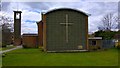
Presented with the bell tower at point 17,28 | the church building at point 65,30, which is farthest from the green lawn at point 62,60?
the bell tower at point 17,28

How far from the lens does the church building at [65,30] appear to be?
128 feet

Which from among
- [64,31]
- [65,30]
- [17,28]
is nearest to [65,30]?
[65,30]

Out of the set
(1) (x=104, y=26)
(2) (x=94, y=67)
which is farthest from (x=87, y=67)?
(1) (x=104, y=26)

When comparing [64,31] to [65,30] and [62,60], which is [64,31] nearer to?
[65,30]

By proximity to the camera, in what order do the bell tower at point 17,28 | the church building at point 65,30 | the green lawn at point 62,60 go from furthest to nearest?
the bell tower at point 17,28 → the church building at point 65,30 → the green lawn at point 62,60

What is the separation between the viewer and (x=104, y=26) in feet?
240

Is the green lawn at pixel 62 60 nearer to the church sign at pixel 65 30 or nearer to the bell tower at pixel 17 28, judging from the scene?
the church sign at pixel 65 30

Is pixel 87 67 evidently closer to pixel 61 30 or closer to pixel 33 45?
pixel 61 30

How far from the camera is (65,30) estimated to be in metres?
39.3

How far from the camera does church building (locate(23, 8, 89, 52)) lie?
38938 millimetres

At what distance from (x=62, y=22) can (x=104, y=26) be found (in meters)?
36.6

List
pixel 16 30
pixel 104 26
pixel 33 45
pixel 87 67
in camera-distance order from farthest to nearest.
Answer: pixel 16 30 → pixel 104 26 → pixel 33 45 → pixel 87 67

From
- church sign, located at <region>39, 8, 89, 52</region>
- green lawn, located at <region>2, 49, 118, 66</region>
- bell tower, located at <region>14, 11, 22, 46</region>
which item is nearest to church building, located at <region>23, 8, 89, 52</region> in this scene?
church sign, located at <region>39, 8, 89, 52</region>

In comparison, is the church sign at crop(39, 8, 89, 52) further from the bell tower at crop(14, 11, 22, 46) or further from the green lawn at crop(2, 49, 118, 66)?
the bell tower at crop(14, 11, 22, 46)
